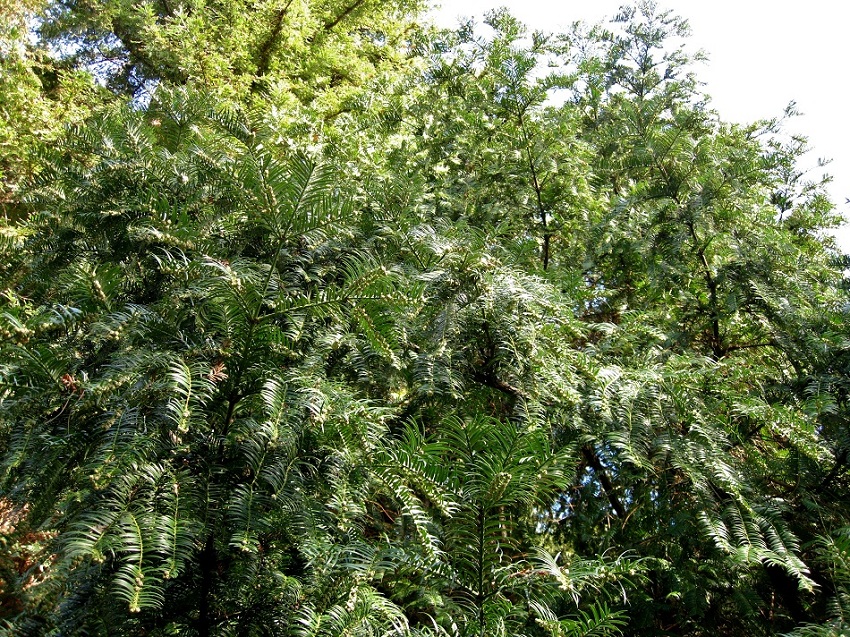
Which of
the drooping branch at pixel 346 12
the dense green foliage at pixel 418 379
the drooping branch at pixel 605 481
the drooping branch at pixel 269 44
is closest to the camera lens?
the dense green foliage at pixel 418 379

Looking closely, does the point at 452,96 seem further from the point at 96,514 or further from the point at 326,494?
the point at 96,514

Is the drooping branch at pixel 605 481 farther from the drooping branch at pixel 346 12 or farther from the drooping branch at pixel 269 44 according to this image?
the drooping branch at pixel 346 12

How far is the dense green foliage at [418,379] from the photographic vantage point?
53.6 inches

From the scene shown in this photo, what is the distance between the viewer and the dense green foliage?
4.46 feet

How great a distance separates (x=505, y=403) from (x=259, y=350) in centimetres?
144

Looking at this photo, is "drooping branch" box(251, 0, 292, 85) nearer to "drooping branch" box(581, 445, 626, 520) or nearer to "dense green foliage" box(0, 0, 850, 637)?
"dense green foliage" box(0, 0, 850, 637)

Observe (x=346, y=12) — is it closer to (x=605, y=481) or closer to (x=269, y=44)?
(x=269, y=44)

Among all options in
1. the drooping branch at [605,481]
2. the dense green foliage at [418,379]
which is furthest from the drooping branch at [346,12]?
the drooping branch at [605,481]

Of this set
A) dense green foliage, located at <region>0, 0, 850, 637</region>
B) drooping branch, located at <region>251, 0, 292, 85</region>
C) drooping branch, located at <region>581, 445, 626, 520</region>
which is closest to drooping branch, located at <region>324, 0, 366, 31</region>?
drooping branch, located at <region>251, 0, 292, 85</region>

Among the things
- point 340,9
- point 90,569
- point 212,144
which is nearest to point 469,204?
point 212,144

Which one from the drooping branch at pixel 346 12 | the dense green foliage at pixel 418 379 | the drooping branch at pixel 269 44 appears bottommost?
the dense green foliage at pixel 418 379

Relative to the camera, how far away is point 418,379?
207 centimetres

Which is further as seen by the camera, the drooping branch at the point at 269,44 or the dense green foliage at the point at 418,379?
the drooping branch at the point at 269,44

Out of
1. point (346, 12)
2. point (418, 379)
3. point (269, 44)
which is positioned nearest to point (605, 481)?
point (418, 379)
